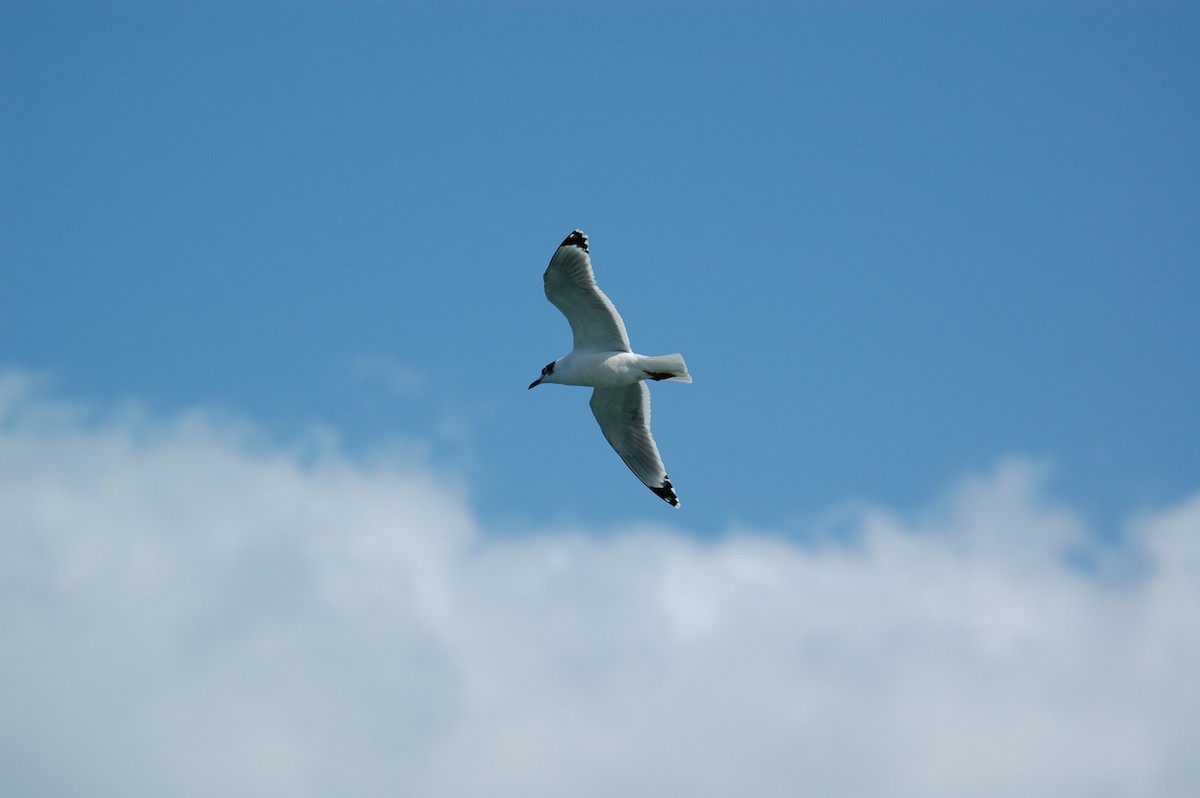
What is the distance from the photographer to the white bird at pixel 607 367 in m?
13.6

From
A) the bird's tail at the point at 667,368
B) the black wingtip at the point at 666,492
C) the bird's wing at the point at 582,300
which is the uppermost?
the bird's wing at the point at 582,300

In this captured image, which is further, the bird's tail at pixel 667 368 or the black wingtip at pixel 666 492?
the black wingtip at pixel 666 492

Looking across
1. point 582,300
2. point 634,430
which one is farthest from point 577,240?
point 634,430

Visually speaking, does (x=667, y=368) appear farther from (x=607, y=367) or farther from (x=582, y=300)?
(x=582, y=300)

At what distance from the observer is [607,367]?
1402 centimetres

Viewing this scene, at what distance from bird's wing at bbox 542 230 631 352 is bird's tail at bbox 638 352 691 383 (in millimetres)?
378

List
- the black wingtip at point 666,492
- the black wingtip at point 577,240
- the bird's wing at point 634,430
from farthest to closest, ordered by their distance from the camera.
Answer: the black wingtip at point 666,492
the bird's wing at point 634,430
the black wingtip at point 577,240

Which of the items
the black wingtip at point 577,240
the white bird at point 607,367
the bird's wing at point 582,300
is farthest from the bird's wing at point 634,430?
the black wingtip at point 577,240

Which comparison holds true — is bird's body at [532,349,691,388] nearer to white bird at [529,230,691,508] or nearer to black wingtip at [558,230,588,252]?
white bird at [529,230,691,508]

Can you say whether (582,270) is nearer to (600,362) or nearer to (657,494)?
(600,362)

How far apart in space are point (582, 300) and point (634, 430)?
1962 millimetres

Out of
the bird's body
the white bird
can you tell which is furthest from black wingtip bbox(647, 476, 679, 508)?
the bird's body

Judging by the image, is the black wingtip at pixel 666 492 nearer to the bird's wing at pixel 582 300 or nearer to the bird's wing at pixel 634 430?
the bird's wing at pixel 634 430

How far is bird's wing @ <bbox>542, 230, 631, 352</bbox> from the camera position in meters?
13.6
